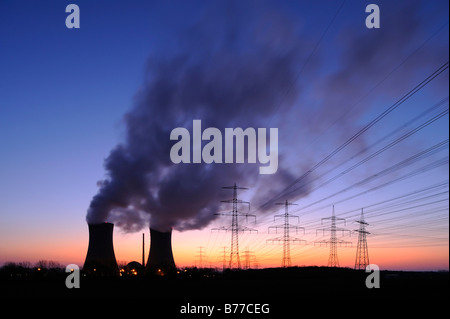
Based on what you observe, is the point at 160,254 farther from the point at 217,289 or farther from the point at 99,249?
the point at 217,289

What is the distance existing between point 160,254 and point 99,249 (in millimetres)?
10559

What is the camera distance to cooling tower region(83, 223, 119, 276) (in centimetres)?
4691

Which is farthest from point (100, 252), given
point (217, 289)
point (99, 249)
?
point (217, 289)

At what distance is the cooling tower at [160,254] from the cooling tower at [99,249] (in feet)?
24.7

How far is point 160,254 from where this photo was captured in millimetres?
55812

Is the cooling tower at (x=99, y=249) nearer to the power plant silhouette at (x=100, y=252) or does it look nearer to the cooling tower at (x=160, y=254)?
the power plant silhouette at (x=100, y=252)

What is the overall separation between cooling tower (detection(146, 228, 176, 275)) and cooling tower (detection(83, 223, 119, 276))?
7.54 metres

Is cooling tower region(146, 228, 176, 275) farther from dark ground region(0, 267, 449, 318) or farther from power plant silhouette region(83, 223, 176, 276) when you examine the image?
power plant silhouette region(83, 223, 176, 276)

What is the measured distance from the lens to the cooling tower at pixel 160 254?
5484 cm

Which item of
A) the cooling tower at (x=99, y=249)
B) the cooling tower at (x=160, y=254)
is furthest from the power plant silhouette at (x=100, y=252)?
the cooling tower at (x=160, y=254)

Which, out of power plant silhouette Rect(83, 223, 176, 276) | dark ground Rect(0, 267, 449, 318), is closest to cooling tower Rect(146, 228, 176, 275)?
dark ground Rect(0, 267, 449, 318)

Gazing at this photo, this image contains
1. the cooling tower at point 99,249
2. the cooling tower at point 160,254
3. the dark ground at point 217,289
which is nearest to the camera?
the dark ground at point 217,289

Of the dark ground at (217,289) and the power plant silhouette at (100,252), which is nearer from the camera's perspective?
the dark ground at (217,289)
